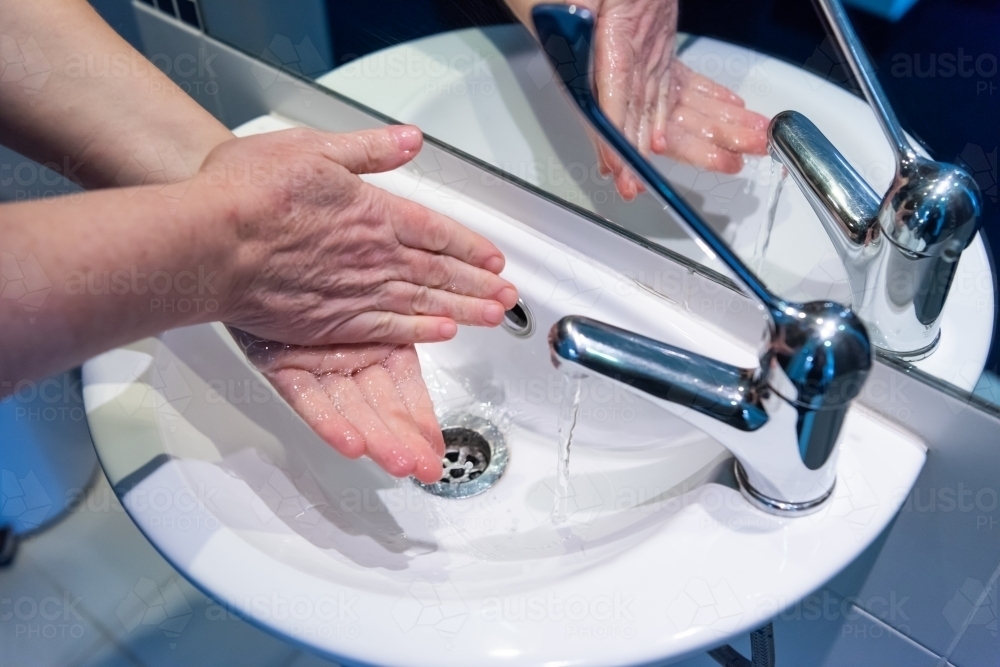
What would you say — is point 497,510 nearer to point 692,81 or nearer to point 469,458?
point 469,458

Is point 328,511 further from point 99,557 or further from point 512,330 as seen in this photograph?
point 99,557

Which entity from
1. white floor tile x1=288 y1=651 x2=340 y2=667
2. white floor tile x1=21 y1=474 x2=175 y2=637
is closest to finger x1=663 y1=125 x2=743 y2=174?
white floor tile x1=288 y1=651 x2=340 y2=667

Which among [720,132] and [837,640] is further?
[837,640]

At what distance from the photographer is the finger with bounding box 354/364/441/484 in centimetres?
46

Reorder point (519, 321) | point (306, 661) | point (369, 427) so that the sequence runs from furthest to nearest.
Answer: point (306, 661), point (519, 321), point (369, 427)

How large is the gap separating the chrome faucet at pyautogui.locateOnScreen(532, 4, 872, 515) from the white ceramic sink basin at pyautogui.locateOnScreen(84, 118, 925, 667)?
4 cm

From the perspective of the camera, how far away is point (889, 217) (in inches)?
16.3

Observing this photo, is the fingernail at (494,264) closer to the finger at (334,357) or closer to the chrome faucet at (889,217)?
the finger at (334,357)

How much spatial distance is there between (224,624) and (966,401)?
863 mm

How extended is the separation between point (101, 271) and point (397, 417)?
18 cm

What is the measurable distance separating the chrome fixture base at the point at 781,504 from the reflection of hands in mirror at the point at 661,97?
210mm

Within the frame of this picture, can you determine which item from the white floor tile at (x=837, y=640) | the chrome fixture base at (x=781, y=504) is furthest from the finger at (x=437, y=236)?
the white floor tile at (x=837, y=640)

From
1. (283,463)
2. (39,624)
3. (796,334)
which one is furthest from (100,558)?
(796,334)

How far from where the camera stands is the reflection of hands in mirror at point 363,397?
0.46 metres
